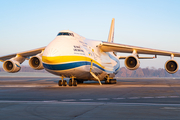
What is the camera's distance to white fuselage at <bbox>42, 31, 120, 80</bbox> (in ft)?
51.8

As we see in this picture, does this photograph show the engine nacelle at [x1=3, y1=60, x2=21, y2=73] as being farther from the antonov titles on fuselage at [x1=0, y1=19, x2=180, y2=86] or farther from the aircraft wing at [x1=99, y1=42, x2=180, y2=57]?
the aircraft wing at [x1=99, y1=42, x2=180, y2=57]

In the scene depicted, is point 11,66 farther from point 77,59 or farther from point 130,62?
point 130,62

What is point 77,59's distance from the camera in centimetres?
1680

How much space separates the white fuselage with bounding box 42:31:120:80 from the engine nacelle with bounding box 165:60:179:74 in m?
5.43

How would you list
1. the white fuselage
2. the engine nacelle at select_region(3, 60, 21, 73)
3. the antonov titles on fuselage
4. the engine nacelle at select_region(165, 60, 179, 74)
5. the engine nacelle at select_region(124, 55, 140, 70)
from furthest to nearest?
the engine nacelle at select_region(3, 60, 21, 73) → the engine nacelle at select_region(124, 55, 140, 70) → the engine nacelle at select_region(165, 60, 179, 74) → the antonov titles on fuselage → the white fuselage

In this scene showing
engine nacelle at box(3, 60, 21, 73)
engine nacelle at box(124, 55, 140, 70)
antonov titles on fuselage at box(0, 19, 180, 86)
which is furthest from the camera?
engine nacelle at box(3, 60, 21, 73)

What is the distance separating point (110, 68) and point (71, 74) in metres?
6.87

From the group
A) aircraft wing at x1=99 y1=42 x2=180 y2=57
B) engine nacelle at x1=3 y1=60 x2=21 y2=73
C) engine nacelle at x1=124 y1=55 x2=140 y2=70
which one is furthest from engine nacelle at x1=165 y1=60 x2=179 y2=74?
engine nacelle at x1=3 y1=60 x2=21 y2=73

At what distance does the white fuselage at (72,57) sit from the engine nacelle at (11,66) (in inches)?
206

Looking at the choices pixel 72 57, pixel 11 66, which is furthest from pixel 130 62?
pixel 11 66

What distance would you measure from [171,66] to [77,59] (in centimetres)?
848

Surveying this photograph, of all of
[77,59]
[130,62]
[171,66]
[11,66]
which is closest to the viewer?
[77,59]

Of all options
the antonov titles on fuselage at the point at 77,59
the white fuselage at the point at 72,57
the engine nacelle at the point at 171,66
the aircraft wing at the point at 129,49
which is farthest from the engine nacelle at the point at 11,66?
the engine nacelle at the point at 171,66

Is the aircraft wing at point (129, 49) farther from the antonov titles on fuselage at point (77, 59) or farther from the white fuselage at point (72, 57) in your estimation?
the white fuselage at point (72, 57)
